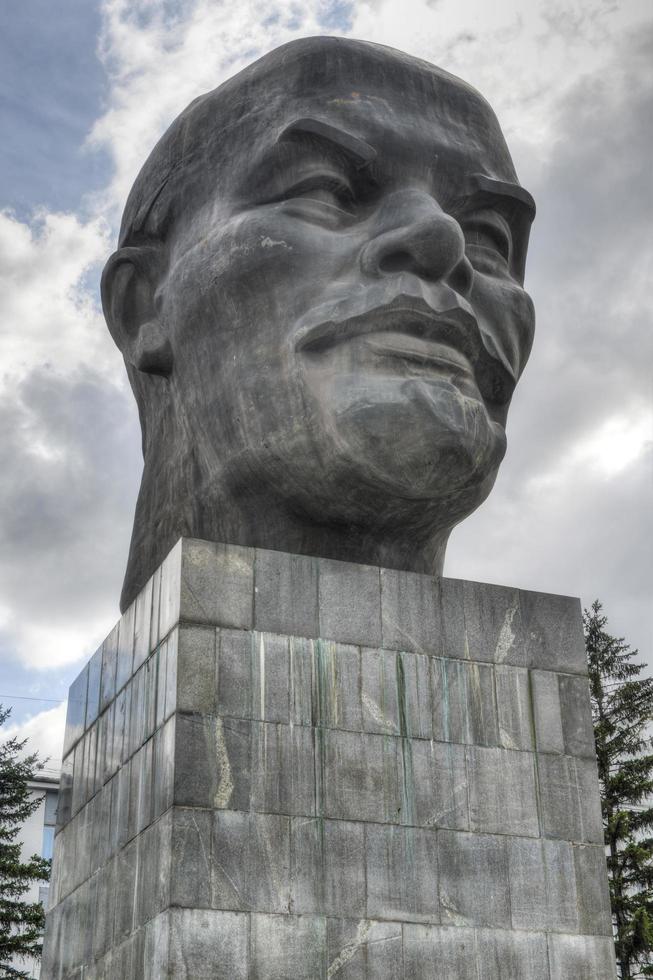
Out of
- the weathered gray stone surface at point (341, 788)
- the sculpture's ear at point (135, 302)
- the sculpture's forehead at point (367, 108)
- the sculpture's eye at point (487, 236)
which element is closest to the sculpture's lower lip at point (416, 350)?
the sculpture's eye at point (487, 236)

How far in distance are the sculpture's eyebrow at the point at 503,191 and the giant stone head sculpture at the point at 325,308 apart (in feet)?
0.05

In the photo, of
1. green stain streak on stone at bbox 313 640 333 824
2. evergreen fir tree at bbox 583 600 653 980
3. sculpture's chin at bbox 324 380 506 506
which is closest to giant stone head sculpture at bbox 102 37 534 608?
sculpture's chin at bbox 324 380 506 506

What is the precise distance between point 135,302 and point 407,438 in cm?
255

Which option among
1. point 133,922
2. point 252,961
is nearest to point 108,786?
point 133,922

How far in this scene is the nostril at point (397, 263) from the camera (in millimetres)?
7598

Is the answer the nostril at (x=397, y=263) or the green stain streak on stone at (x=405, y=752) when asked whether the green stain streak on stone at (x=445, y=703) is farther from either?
the nostril at (x=397, y=263)

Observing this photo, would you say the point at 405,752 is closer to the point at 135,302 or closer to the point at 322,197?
the point at 322,197

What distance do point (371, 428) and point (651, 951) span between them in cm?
1804

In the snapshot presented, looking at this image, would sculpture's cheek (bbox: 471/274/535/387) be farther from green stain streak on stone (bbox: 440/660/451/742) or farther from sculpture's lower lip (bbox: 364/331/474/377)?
green stain streak on stone (bbox: 440/660/451/742)

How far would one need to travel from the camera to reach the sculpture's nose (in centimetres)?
754

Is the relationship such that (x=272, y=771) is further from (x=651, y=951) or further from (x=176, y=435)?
(x=651, y=951)

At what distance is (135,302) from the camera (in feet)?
28.8

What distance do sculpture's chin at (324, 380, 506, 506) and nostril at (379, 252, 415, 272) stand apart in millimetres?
759

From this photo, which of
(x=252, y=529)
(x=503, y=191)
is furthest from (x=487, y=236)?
(x=252, y=529)
